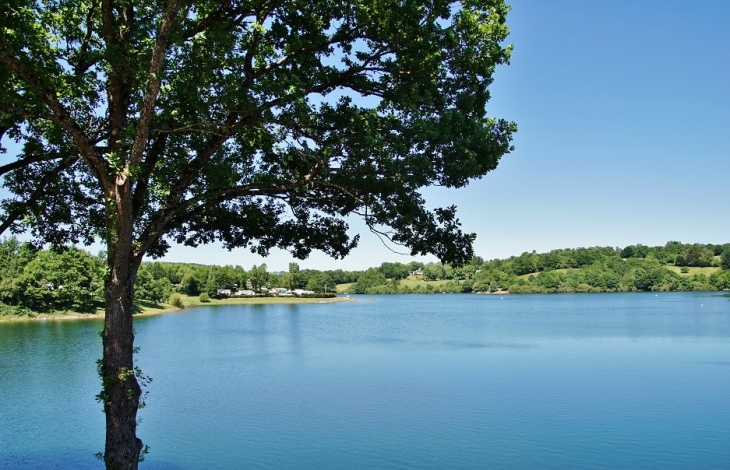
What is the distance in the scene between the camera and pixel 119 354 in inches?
285

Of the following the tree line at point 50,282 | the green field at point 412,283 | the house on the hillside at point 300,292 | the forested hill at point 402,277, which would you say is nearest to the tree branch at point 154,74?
the tree line at point 50,282

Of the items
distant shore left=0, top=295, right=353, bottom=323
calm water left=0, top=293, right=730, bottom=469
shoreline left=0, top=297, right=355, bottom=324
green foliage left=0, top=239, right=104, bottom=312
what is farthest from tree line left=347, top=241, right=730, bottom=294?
calm water left=0, top=293, right=730, bottom=469

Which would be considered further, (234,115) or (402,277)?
(402,277)

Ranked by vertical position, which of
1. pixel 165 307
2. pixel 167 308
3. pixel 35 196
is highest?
pixel 35 196

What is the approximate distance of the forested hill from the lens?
57.5m

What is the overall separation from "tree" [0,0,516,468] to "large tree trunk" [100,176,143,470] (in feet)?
0.06

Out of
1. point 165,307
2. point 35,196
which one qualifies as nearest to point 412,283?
point 165,307

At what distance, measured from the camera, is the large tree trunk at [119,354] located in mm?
7109

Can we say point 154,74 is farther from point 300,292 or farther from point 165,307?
point 300,292

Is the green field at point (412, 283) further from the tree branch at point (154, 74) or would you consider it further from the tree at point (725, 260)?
the tree branch at point (154, 74)

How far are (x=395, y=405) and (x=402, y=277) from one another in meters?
158

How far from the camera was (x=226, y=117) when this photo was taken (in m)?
8.00

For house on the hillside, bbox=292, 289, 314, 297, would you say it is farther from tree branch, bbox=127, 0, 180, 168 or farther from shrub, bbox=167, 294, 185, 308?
tree branch, bbox=127, 0, 180, 168

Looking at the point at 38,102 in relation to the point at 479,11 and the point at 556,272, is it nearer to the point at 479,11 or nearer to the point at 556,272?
the point at 479,11
